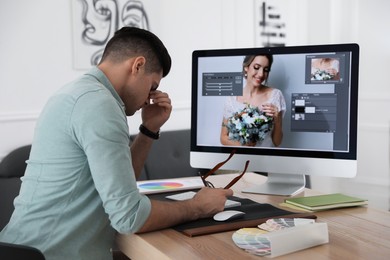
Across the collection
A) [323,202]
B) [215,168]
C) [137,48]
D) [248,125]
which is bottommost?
[323,202]

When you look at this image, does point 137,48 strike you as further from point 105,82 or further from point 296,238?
point 296,238

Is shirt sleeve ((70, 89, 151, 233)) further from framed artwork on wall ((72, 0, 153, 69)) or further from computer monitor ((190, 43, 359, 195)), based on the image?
framed artwork on wall ((72, 0, 153, 69))

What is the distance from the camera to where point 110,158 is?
1521 millimetres

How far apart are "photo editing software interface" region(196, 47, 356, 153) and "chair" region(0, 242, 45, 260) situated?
1058 mm

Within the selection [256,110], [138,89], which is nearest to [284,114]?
[256,110]

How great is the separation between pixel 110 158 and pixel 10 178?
1976mm

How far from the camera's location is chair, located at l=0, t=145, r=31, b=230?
3172 mm

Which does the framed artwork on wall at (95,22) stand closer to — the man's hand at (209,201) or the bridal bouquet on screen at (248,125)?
the bridal bouquet on screen at (248,125)

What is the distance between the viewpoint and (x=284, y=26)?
462 centimetres

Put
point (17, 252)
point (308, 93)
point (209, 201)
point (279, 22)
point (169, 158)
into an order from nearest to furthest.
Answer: point (17, 252) < point (209, 201) < point (308, 93) < point (169, 158) < point (279, 22)

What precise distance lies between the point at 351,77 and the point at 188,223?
2.87 ft

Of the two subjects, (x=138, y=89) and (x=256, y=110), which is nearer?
(x=138, y=89)

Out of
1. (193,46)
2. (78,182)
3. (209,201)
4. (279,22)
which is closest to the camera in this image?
(78,182)

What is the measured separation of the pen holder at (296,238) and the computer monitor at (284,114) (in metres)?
0.63
